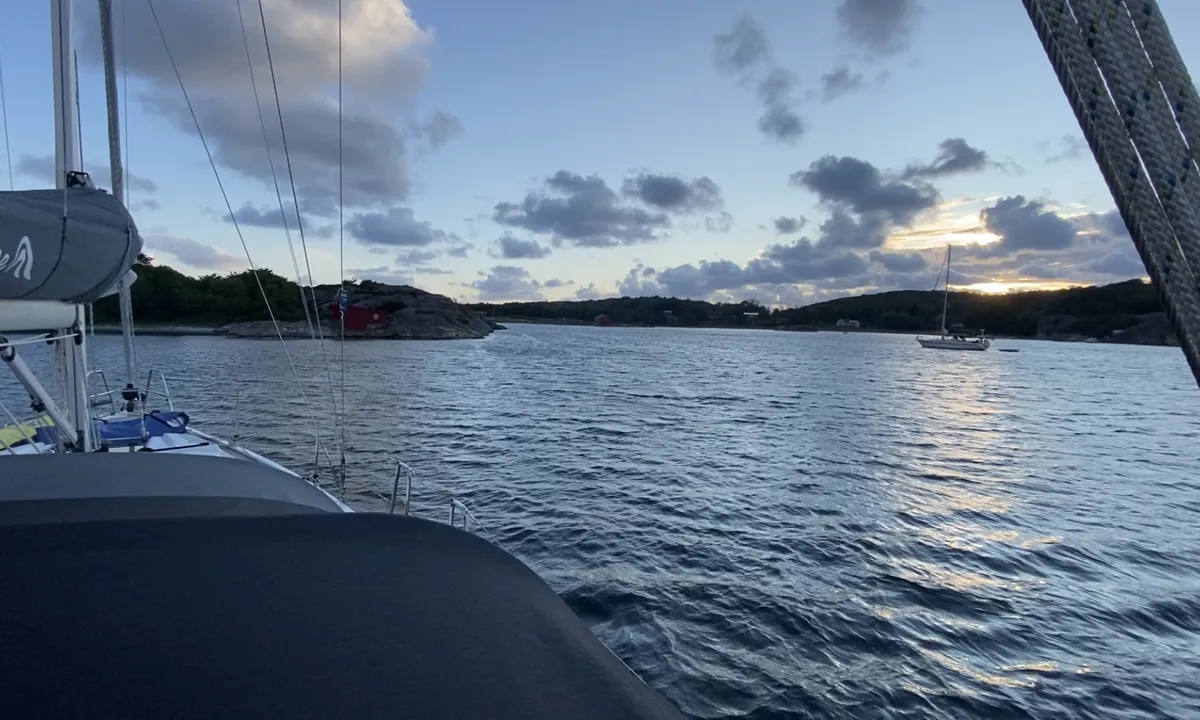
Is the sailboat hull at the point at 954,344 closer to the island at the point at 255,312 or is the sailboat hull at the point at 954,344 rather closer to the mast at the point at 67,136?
the island at the point at 255,312

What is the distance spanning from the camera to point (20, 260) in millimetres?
4746

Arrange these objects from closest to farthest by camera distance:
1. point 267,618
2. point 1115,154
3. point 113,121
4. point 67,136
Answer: point 1115,154
point 267,618
point 67,136
point 113,121

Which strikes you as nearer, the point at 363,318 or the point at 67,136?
A: the point at 67,136

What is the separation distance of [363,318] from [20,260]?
372 ft

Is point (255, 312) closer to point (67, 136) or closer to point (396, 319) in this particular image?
point (396, 319)

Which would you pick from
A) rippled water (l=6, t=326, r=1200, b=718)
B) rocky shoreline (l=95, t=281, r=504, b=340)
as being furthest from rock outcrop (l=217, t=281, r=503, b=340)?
rippled water (l=6, t=326, r=1200, b=718)

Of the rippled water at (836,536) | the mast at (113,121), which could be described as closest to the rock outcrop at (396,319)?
the rippled water at (836,536)

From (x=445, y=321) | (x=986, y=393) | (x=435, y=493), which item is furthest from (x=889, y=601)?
(x=445, y=321)

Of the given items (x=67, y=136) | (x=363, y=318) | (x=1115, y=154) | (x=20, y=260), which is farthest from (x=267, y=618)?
(x=363, y=318)

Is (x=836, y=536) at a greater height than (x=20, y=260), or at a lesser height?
lesser

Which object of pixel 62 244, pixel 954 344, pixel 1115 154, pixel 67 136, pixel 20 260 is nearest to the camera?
pixel 1115 154

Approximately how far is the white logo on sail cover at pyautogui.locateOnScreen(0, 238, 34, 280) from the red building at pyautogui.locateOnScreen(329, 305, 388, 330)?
108213 millimetres

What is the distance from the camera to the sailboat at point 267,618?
2008 mm

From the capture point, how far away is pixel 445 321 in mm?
122500
